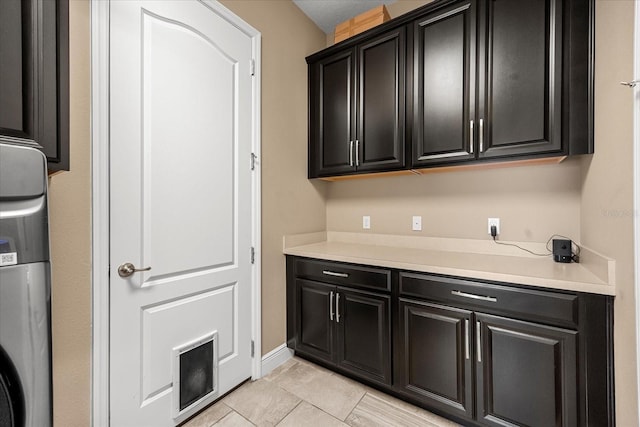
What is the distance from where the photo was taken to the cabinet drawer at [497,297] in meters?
1.21

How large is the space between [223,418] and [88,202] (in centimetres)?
137

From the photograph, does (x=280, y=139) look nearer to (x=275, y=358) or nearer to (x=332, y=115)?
(x=332, y=115)

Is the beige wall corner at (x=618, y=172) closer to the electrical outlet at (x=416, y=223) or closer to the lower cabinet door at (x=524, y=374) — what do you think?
the lower cabinet door at (x=524, y=374)

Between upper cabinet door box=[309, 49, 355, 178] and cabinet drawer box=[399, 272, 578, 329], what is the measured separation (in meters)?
1.04

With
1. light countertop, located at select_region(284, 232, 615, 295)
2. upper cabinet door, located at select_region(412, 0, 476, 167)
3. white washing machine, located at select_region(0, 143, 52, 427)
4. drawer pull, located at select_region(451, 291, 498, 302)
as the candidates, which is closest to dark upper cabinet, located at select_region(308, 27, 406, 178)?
upper cabinet door, located at select_region(412, 0, 476, 167)

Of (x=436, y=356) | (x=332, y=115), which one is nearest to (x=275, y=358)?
(x=436, y=356)

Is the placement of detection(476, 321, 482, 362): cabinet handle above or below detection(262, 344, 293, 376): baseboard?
above

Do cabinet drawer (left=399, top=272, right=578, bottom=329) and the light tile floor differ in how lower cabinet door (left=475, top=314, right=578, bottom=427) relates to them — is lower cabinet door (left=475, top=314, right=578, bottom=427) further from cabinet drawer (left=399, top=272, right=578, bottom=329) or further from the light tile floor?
the light tile floor

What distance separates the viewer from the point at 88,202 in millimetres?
1176

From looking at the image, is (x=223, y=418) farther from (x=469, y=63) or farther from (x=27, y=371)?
(x=469, y=63)

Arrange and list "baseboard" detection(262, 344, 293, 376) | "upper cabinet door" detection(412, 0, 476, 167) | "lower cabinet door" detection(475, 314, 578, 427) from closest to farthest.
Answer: "lower cabinet door" detection(475, 314, 578, 427) < "upper cabinet door" detection(412, 0, 476, 167) < "baseboard" detection(262, 344, 293, 376)

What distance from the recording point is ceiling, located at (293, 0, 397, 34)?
223cm

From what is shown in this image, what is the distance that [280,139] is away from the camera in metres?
2.13

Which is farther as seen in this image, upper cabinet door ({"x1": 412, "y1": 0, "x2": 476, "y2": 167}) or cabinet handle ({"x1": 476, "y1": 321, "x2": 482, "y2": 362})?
upper cabinet door ({"x1": 412, "y1": 0, "x2": 476, "y2": 167})
